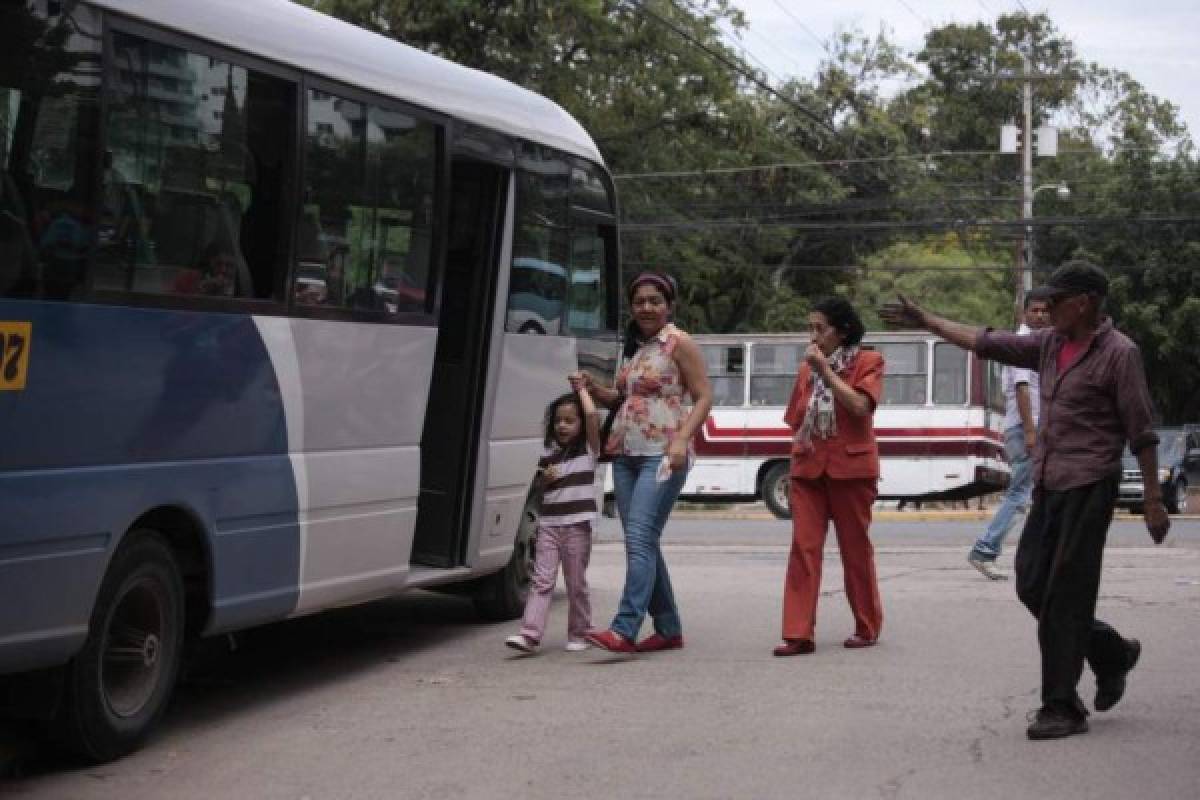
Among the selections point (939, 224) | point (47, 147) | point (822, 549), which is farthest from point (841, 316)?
point (939, 224)

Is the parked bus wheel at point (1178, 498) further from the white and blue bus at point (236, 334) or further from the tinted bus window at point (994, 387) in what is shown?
the white and blue bus at point (236, 334)

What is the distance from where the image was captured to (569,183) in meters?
12.4

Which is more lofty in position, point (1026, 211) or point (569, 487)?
point (1026, 211)

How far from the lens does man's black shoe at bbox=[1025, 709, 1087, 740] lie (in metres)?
7.98

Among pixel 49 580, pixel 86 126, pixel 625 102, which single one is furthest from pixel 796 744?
pixel 625 102

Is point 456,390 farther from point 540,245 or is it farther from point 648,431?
point 648,431

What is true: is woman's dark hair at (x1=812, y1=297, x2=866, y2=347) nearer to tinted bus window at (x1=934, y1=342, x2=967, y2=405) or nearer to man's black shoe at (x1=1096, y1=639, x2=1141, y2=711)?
man's black shoe at (x1=1096, y1=639, x2=1141, y2=711)

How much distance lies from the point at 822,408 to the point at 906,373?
18.0 metres

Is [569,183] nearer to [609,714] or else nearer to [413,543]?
[413,543]

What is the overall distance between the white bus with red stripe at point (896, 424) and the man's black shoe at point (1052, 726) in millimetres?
19193

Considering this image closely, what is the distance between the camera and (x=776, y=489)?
28.3 meters

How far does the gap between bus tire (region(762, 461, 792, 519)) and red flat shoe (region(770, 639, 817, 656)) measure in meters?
17.6

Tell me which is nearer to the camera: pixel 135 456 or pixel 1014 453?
pixel 135 456

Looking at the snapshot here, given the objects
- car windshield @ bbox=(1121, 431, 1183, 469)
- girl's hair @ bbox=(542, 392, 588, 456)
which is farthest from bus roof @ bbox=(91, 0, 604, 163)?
car windshield @ bbox=(1121, 431, 1183, 469)
